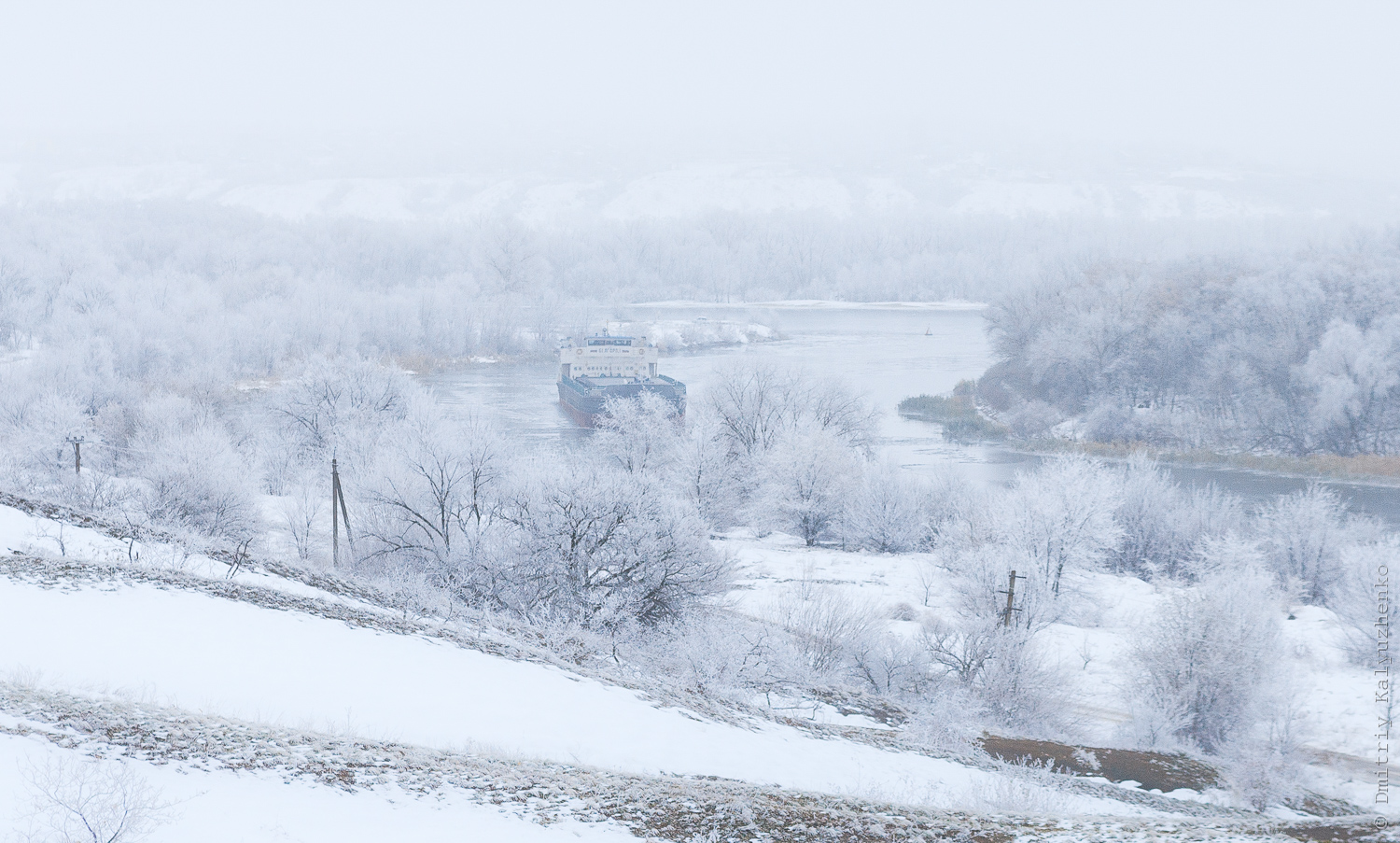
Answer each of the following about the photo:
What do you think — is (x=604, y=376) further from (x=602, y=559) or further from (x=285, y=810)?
(x=285, y=810)

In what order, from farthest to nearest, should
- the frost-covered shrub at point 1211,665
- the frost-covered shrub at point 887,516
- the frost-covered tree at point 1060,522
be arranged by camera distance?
the frost-covered shrub at point 887,516
the frost-covered tree at point 1060,522
the frost-covered shrub at point 1211,665

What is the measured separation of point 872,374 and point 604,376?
50.7 feet

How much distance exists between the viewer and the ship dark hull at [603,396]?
135 feet

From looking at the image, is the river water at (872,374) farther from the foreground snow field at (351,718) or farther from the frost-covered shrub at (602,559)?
the foreground snow field at (351,718)

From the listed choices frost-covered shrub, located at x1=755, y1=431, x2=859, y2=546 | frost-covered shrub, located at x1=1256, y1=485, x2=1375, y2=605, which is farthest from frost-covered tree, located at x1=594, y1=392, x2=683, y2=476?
frost-covered shrub, located at x1=1256, y1=485, x2=1375, y2=605

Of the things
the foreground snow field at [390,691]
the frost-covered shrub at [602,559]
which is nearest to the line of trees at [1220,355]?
the frost-covered shrub at [602,559]

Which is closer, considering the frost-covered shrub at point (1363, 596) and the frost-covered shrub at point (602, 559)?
the frost-covered shrub at point (602, 559)

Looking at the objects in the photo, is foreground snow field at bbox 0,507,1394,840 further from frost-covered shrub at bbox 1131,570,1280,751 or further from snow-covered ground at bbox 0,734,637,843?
frost-covered shrub at bbox 1131,570,1280,751

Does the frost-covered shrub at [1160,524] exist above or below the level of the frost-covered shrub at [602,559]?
below

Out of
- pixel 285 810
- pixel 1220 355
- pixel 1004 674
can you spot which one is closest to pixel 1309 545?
pixel 1004 674

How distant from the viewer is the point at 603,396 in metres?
42.8

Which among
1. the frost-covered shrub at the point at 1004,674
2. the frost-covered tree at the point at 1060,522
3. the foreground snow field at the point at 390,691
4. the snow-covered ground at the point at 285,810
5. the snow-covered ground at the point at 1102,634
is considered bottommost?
the snow-covered ground at the point at 1102,634

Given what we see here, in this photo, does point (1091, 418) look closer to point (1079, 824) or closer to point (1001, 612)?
point (1001, 612)

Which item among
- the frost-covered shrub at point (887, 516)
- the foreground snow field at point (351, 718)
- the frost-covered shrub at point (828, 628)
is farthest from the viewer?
the frost-covered shrub at point (887, 516)
